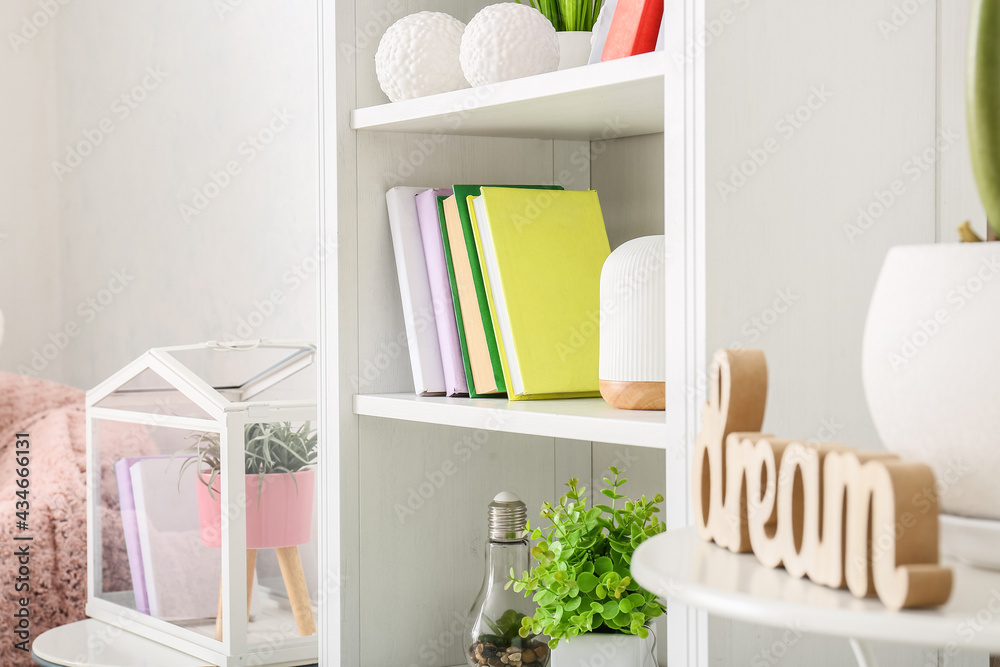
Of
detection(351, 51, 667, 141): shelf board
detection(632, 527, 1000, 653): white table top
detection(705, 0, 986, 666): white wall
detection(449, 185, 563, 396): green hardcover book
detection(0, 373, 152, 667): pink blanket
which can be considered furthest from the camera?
detection(0, 373, 152, 667): pink blanket

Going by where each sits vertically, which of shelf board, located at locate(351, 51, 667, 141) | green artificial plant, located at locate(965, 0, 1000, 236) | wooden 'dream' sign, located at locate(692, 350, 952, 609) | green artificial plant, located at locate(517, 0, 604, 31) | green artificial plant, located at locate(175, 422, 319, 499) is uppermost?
green artificial plant, located at locate(517, 0, 604, 31)

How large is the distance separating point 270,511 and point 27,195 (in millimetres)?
1622

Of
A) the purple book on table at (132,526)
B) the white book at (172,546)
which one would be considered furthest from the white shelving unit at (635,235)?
the purple book on table at (132,526)

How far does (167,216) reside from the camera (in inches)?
97.1

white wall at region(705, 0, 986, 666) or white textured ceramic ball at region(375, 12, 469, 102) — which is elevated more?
white textured ceramic ball at region(375, 12, 469, 102)

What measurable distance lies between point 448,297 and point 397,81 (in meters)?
0.27

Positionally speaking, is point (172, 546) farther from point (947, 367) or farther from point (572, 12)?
point (947, 367)

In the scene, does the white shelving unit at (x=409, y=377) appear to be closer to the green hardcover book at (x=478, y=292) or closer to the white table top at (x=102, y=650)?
the green hardcover book at (x=478, y=292)

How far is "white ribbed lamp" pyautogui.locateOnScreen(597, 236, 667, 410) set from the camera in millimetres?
1001

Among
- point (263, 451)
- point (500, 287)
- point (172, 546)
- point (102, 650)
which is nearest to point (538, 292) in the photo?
point (500, 287)

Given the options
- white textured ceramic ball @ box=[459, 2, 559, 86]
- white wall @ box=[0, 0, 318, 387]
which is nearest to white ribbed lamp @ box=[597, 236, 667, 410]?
white textured ceramic ball @ box=[459, 2, 559, 86]

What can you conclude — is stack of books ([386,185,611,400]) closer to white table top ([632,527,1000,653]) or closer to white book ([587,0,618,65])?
white book ([587,0,618,65])

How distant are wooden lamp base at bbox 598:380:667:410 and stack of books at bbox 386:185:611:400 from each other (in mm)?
135

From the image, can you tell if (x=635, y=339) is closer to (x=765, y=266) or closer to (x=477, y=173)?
(x=765, y=266)
